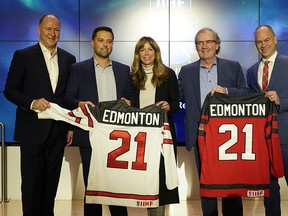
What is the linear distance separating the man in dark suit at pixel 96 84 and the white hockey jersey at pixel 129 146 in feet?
0.36

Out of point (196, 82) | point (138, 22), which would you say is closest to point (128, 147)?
point (196, 82)

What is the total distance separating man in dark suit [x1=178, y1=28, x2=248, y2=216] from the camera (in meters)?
4.23

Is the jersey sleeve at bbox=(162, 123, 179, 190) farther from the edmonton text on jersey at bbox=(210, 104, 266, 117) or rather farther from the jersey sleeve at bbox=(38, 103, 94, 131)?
the jersey sleeve at bbox=(38, 103, 94, 131)

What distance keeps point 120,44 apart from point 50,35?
2061 mm

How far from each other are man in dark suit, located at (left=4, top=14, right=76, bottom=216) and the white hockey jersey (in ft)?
0.98

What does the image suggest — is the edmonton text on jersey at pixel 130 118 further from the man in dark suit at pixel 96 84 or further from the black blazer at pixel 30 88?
the black blazer at pixel 30 88

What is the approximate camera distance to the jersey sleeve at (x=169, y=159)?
3.98 metres

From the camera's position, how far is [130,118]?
13.1 ft

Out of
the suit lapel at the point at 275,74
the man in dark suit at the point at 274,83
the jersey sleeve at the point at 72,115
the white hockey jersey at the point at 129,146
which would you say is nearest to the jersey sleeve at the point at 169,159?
the white hockey jersey at the point at 129,146

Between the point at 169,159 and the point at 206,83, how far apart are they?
73 cm

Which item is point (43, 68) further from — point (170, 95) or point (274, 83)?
point (274, 83)

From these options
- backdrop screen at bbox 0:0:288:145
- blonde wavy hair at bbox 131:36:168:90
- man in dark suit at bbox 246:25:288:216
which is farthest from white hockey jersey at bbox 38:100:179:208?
backdrop screen at bbox 0:0:288:145

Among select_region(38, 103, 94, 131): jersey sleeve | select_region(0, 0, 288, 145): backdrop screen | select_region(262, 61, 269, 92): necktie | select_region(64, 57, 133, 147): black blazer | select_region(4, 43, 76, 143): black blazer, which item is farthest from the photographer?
select_region(0, 0, 288, 145): backdrop screen

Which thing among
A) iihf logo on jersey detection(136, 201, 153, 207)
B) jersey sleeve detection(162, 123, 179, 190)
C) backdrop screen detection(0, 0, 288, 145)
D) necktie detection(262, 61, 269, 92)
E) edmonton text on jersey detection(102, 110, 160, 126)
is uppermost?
backdrop screen detection(0, 0, 288, 145)
